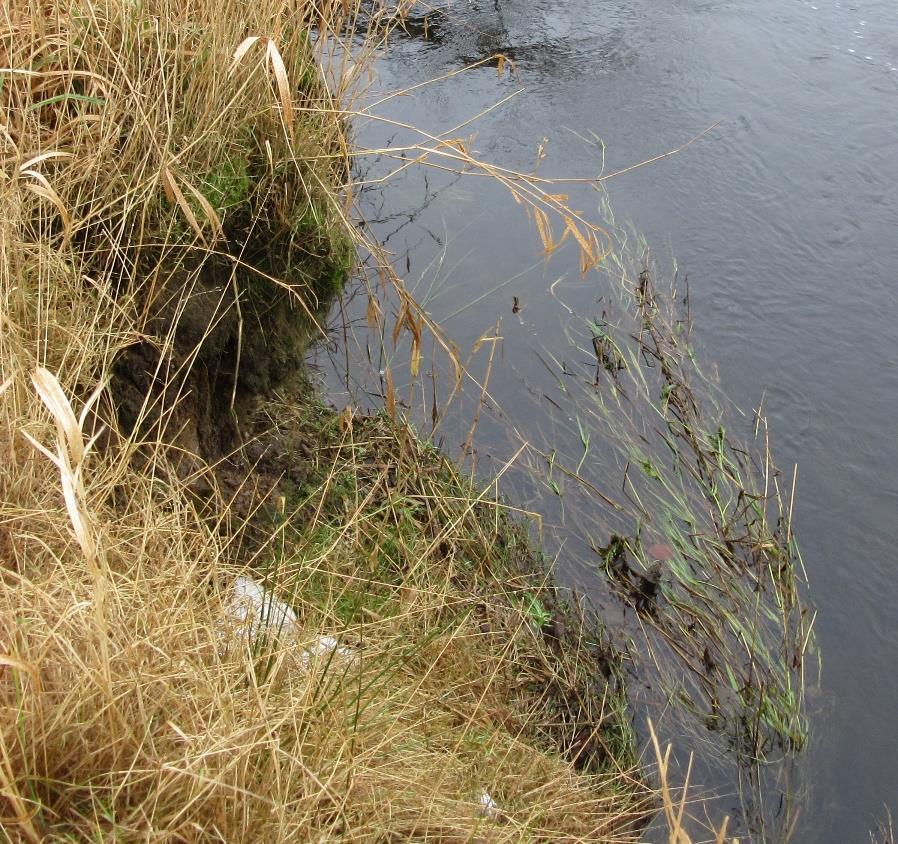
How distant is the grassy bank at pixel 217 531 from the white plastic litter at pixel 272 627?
0.7 inches

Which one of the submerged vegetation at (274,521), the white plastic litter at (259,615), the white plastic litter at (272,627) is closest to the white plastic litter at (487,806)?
the submerged vegetation at (274,521)

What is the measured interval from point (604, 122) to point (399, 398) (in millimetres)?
1988

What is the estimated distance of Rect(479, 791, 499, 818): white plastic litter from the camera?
5.31 feet

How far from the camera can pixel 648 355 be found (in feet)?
11.2

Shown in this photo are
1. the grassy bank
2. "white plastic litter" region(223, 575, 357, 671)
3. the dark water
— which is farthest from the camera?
the dark water

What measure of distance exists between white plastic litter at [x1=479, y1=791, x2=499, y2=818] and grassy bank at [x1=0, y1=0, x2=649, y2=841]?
2cm

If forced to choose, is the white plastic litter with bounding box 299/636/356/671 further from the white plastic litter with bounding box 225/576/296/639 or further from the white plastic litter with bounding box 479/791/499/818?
the white plastic litter with bounding box 479/791/499/818

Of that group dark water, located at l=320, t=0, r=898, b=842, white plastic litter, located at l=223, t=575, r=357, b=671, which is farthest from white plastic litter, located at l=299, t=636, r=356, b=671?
dark water, located at l=320, t=0, r=898, b=842

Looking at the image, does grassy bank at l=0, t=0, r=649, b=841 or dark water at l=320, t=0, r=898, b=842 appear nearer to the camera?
grassy bank at l=0, t=0, r=649, b=841

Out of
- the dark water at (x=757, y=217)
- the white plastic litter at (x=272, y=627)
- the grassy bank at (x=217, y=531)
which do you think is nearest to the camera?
the grassy bank at (x=217, y=531)

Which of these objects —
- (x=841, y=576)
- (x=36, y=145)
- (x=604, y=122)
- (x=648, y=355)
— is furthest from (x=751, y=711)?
(x=604, y=122)

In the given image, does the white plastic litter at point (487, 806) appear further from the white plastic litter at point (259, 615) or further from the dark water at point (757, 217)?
the dark water at point (757, 217)

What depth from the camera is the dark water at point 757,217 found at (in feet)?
8.67

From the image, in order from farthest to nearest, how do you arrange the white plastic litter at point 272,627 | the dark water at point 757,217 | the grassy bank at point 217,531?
the dark water at point 757,217 → the white plastic litter at point 272,627 → the grassy bank at point 217,531
